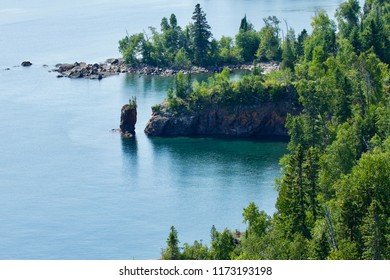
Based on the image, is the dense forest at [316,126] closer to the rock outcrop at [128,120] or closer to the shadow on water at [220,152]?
the shadow on water at [220,152]

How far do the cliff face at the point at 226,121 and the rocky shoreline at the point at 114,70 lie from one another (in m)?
40.7

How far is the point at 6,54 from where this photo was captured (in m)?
200

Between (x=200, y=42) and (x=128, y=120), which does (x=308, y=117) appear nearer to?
(x=128, y=120)

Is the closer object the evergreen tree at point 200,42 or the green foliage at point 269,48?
the green foliage at point 269,48

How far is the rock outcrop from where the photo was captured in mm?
132000

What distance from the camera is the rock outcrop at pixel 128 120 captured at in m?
132

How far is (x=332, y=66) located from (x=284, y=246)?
52982 millimetres

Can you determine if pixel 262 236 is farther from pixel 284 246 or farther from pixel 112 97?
pixel 112 97

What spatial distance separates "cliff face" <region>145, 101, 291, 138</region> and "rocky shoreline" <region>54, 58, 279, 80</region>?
40.7 metres

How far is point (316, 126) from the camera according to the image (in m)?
104

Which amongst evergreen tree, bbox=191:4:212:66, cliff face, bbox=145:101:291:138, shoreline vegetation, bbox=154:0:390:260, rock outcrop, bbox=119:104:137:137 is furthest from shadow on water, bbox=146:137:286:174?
evergreen tree, bbox=191:4:212:66

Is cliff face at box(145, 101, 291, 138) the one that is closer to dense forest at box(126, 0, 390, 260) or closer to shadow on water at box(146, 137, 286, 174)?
dense forest at box(126, 0, 390, 260)

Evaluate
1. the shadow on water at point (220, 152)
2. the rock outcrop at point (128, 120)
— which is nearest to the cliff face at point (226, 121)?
the shadow on water at point (220, 152)

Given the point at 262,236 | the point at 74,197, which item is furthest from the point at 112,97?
the point at 262,236
